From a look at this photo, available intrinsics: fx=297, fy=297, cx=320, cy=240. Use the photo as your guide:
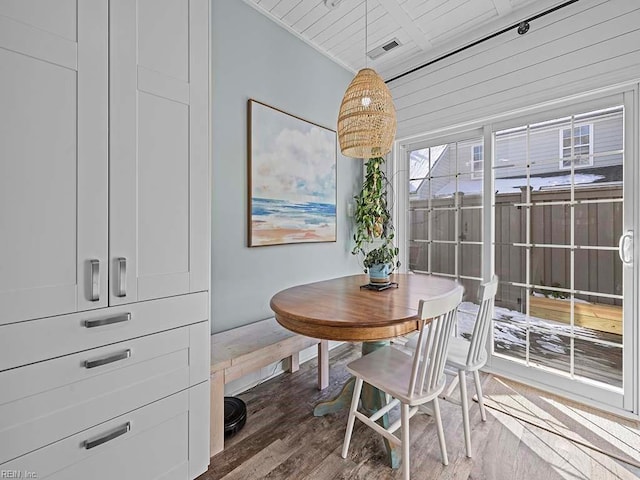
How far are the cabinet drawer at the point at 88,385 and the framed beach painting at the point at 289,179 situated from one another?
1.15 m

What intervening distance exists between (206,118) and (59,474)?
1.56 m

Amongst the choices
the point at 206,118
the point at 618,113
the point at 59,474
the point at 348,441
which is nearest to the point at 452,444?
the point at 348,441

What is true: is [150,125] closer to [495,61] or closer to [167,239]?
[167,239]

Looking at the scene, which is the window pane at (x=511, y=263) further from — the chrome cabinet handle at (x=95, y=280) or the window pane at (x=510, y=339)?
the chrome cabinet handle at (x=95, y=280)

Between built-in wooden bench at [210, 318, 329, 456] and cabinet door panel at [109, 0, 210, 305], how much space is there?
1.80 feet

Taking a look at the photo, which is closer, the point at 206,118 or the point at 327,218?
the point at 206,118

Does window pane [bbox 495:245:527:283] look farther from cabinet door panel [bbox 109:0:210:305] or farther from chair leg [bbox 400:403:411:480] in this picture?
cabinet door panel [bbox 109:0:210:305]

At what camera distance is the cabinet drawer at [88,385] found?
99 cm

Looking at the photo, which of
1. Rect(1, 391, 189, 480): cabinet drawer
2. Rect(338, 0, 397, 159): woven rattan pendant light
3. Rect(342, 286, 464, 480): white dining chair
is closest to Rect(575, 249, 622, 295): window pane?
Rect(342, 286, 464, 480): white dining chair

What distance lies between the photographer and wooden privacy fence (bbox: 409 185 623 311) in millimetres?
2154

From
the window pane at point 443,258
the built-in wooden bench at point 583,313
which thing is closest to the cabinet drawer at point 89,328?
the window pane at point 443,258

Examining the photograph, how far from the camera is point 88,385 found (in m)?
1.14

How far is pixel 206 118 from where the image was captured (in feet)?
4.88

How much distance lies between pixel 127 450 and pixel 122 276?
28.7 inches
